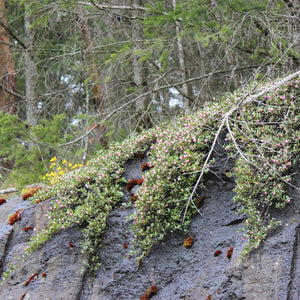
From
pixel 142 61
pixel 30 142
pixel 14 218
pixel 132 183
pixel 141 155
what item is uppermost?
pixel 142 61

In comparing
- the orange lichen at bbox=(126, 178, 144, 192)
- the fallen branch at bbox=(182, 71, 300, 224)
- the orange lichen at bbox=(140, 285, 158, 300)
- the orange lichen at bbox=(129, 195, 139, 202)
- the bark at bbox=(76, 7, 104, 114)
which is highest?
the bark at bbox=(76, 7, 104, 114)

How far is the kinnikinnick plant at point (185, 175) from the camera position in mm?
3449

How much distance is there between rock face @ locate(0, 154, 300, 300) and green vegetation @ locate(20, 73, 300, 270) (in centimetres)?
12

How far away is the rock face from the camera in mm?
3051

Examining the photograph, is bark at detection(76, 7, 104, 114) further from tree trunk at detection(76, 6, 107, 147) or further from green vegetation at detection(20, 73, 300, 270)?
green vegetation at detection(20, 73, 300, 270)

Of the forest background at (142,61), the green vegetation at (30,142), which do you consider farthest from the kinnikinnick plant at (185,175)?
the green vegetation at (30,142)

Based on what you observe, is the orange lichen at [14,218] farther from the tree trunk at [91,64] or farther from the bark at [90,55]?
the bark at [90,55]

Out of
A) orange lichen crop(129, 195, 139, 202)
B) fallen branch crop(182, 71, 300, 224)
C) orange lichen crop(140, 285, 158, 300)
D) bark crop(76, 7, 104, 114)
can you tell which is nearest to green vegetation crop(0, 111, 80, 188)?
bark crop(76, 7, 104, 114)

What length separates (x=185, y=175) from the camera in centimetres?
399

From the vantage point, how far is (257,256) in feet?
10.3

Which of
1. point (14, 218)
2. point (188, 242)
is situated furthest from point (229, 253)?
point (14, 218)

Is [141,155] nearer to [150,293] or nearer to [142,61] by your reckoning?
[150,293]

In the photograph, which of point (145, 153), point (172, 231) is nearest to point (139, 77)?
point (145, 153)

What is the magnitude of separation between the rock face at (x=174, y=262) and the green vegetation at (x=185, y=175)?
0.38ft
